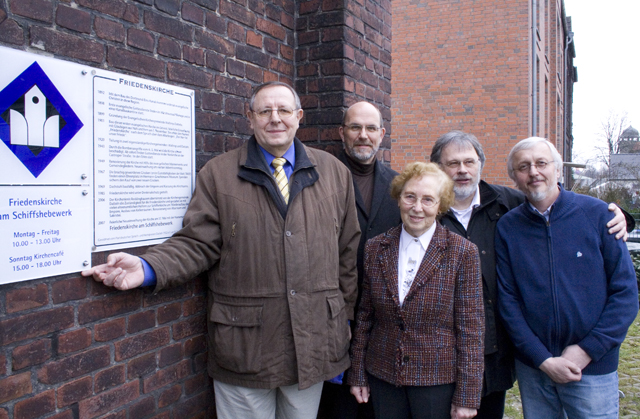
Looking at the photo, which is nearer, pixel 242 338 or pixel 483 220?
pixel 242 338

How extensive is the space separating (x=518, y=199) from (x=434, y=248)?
0.95 metres

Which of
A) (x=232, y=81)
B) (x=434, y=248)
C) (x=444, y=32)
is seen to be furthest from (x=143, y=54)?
(x=444, y=32)

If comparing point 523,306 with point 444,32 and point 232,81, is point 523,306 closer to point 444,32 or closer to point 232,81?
point 232,81

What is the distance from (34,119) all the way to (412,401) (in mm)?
1964

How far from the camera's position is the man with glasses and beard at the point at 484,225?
104 inches

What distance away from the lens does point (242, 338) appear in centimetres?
219

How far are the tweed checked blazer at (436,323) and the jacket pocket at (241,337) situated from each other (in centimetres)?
59

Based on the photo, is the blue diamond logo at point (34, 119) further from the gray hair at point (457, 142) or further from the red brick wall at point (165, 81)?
the gray hair at point (457, 142)

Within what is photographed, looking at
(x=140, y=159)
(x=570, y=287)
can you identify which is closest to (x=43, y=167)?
(x=140, y=159)

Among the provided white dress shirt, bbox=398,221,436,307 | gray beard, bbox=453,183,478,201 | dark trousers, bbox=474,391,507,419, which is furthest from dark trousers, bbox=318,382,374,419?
gray beard, bbox=453,183,478,201

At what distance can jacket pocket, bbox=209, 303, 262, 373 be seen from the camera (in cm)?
218

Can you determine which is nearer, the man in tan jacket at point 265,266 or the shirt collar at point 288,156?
the man in tan jacket at point 265,266

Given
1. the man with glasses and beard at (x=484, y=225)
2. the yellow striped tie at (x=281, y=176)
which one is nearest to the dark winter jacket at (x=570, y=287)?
the man with glasses and beard at (x=484, y=225)

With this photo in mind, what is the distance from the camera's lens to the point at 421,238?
7.89ft
